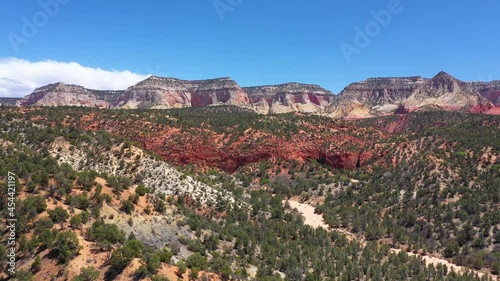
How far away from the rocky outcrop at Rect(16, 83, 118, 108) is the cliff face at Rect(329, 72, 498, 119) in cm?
10505

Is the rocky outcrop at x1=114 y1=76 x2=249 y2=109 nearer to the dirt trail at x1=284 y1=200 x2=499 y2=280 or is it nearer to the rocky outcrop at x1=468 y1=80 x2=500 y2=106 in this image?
the rocky outcrop at x1=468 y1=80 x2=500 y2=106

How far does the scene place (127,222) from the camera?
2270 centimetres

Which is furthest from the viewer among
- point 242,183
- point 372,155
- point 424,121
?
point 424,121

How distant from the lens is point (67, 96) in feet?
553

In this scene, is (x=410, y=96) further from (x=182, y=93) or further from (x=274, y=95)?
(x=182, y=93)

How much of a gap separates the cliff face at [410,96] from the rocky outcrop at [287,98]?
15.8m

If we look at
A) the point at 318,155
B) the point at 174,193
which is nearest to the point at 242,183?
the point at 318,155

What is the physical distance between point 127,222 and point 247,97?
160584mm

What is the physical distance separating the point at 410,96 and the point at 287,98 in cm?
5327

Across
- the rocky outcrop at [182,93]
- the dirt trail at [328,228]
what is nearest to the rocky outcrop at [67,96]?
the rocky outcrop at [182,93]

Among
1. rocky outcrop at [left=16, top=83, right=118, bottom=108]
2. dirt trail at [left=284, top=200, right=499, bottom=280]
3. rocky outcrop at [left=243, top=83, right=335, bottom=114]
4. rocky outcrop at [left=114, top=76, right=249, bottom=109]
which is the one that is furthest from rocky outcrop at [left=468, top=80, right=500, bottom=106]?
rocky outcrop at [left=16, top=83, right=118, bottom=108]

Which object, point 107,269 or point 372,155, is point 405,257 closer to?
point 107,269

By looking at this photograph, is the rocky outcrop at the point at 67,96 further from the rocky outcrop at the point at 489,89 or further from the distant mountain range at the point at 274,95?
the rocky outcrop at the point at 489,89

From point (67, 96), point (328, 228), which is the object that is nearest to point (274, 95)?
point (67, 96)
